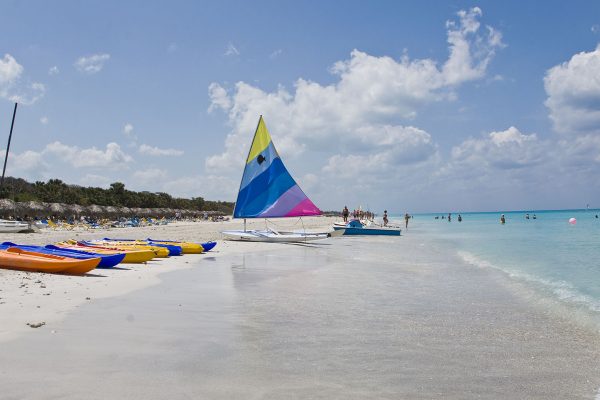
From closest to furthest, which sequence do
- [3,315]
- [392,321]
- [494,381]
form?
[494,381] < [3,315] < [392,321]

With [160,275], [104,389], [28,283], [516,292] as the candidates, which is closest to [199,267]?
[160,275]

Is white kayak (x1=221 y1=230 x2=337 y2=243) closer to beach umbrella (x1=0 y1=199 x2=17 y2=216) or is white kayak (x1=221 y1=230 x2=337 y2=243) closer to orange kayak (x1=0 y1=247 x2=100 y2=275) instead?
orange kayak (x1=0 y1=247 x2=100 y2=275)

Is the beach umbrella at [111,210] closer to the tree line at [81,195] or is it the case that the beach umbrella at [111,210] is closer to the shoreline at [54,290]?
the tree line at [81,195]

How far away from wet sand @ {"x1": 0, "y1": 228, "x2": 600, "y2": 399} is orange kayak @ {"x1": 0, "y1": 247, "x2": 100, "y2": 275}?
2.53 meters

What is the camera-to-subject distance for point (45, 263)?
12.5 metres

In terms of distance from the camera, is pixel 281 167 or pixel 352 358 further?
pixel 281 167

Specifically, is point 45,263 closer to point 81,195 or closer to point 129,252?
point 129,252

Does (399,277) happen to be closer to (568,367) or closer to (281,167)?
(568,367)

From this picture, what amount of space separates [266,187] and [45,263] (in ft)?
51.6

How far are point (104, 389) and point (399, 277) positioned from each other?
1132 centimetres

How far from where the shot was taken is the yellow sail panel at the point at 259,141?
27.1m

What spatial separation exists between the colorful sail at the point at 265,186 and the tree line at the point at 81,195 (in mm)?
34911

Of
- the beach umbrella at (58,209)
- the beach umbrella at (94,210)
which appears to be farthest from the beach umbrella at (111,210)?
the beach umbrella at (58,209)

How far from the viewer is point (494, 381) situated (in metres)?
5.27
